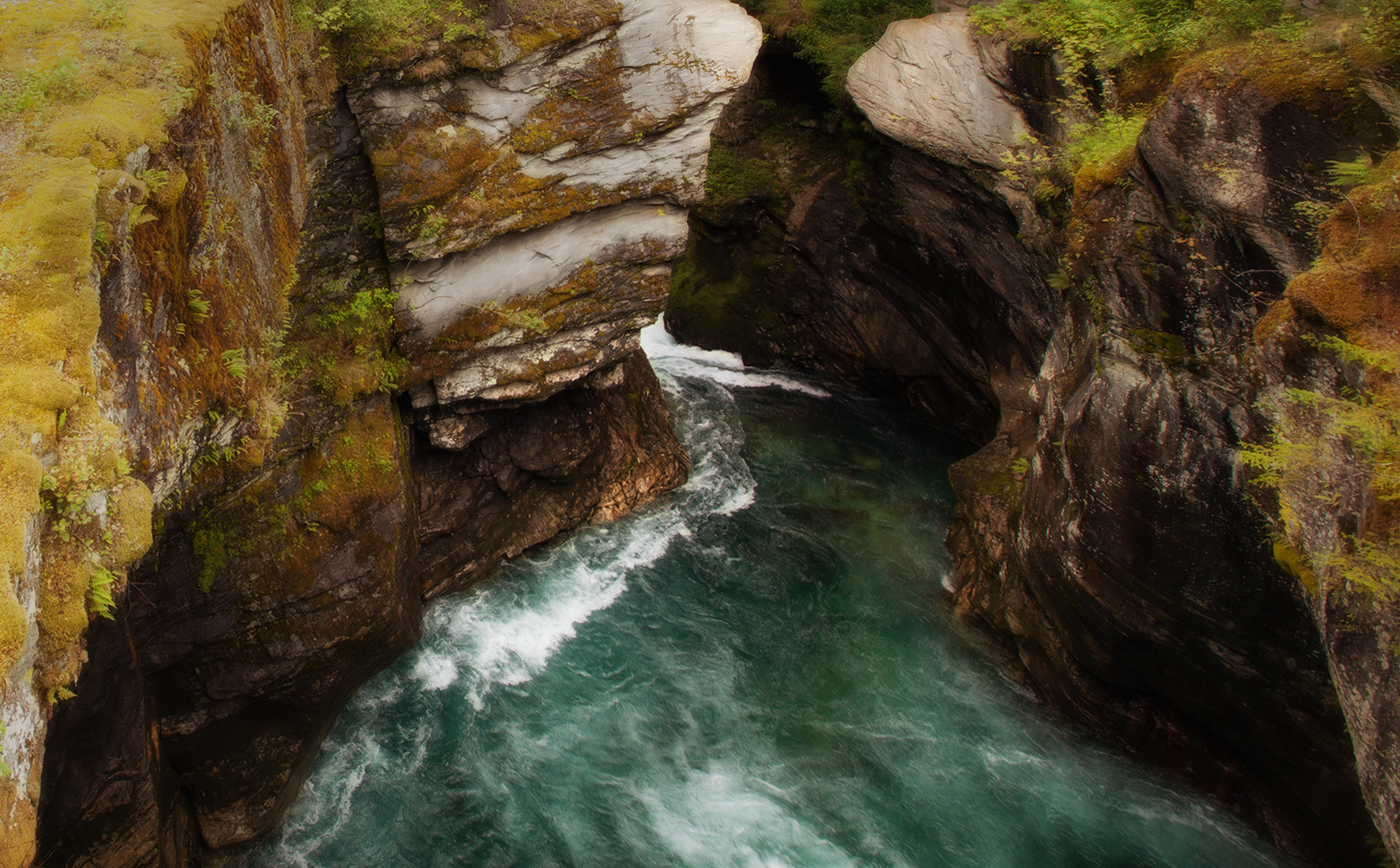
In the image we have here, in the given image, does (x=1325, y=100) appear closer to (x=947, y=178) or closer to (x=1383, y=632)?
(x=1383, y=632)

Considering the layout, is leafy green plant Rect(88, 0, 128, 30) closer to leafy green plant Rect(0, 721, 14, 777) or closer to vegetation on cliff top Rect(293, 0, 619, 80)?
vegetation on cliff top Rect(293, 0, 619, 80)

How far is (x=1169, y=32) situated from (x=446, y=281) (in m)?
9.26

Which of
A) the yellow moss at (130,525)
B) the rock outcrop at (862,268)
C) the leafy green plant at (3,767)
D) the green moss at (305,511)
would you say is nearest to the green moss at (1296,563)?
the rock outcrop at (862,268)

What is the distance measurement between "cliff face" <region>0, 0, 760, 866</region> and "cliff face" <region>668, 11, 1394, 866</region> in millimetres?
4494

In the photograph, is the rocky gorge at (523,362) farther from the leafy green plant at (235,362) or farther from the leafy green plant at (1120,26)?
the leafy green plant at (1120,26)

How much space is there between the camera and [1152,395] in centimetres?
879

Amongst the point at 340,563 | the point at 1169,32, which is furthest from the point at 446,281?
the point at 1169,32

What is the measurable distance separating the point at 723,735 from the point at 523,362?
590cm

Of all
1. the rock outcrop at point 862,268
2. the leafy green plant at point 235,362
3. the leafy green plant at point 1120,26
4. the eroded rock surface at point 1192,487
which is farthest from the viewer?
the rock outcrop at point 862,268

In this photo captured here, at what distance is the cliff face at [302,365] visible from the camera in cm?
531

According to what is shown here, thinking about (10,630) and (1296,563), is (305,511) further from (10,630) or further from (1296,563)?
(1296,563)

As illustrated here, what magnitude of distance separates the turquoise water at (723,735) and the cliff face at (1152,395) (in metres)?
0.98

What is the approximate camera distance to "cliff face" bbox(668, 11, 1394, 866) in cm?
740

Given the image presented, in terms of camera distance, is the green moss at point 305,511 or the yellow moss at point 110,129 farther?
the green moss at point 305,511
